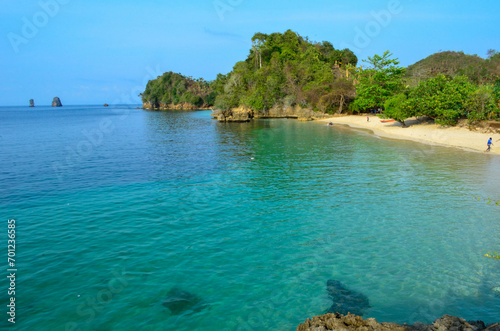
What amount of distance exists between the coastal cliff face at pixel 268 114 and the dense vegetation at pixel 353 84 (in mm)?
1605

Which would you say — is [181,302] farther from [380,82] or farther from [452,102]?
[380,82]

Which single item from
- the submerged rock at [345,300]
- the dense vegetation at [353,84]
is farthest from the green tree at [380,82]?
the submerged rock at [345,300]

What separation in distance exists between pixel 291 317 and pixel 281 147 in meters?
32.0

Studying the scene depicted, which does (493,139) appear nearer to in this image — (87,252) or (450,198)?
(450,198)

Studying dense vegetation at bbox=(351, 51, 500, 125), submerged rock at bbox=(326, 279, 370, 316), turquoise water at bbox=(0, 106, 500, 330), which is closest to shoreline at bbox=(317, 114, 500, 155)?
dense vegetation at bbox=(351, 51, 500, 125)

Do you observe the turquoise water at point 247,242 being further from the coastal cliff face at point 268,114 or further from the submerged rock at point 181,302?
the coastal cliff face at point 268,114

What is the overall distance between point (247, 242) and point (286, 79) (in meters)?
88.8

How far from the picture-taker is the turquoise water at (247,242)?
9.60 metres

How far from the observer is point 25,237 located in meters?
14.4

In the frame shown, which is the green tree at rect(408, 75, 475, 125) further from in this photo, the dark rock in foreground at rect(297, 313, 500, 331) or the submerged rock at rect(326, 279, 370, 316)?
the dark rock in foreground at rect(297, 313, 500, 331)

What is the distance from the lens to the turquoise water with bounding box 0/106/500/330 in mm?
9602

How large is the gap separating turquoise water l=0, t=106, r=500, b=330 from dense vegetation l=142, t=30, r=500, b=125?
63.8 feet

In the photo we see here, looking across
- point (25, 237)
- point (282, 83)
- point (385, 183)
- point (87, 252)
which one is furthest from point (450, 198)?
point (282, 83)

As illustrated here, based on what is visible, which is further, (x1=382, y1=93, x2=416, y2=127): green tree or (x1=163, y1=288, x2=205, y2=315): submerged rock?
Result: (x1=382, y1=93, x2=416, y2=127): green tree
